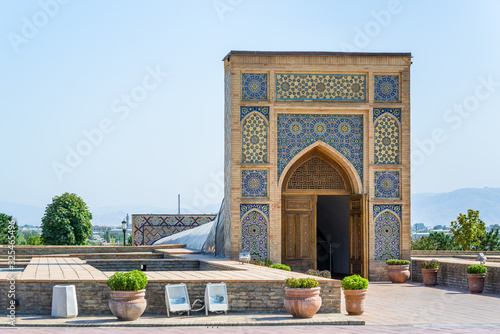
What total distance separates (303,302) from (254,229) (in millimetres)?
7618

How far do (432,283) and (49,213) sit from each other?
79.9ft

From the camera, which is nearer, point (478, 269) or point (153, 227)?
point (478, 269)

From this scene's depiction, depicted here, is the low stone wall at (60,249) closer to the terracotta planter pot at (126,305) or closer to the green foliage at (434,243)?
the terracotta planter pot at (126,305)

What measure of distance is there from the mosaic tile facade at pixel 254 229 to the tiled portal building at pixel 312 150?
0.03 metres

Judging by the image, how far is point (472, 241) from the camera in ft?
102

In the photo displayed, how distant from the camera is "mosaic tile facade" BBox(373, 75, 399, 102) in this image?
19.7 metres

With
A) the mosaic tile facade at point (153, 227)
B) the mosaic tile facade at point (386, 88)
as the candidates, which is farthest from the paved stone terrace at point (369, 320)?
the mosaic tile facade at point (153, 227)

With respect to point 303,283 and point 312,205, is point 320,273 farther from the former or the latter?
point 303,283

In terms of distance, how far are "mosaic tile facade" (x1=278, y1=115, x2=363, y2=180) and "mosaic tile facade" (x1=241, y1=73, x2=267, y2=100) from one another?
0.81 meters

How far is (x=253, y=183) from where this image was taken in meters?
19.2

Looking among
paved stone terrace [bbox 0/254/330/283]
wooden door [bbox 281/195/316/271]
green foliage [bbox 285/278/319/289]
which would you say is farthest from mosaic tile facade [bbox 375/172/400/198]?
green foliage [bbox 285/278/319/289]

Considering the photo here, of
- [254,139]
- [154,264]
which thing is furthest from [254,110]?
[154,264]

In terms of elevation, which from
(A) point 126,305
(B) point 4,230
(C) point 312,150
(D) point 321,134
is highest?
(D) point 321,134

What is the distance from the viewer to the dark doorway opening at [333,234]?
79.7 ft
